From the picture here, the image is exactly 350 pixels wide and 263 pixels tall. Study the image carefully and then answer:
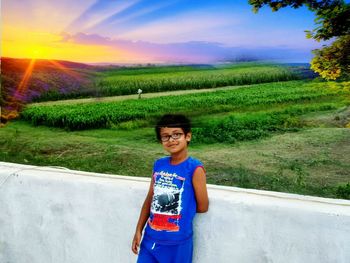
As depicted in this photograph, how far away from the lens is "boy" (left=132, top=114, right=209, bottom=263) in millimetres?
1527

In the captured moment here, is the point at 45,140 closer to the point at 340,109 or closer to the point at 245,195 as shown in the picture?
the point at 340,109

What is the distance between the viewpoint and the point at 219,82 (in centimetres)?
194

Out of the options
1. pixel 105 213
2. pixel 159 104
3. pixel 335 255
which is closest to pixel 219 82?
pixel 159 104

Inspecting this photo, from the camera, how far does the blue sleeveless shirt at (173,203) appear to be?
1.53 m

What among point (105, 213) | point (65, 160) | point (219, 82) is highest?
point (219, 82)

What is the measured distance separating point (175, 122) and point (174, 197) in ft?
0.79

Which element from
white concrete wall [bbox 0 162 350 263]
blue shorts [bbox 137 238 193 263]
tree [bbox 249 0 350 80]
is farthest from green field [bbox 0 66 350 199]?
blue shorts [bbox 137 238 193 263]

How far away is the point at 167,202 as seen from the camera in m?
1.55

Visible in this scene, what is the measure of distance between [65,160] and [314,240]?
2922 millimetres

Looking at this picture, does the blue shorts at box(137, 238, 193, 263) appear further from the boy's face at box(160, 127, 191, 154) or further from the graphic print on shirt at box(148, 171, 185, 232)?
the boy's face at box(160, 127, 191, 154)

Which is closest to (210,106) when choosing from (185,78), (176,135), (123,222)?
(185,78)

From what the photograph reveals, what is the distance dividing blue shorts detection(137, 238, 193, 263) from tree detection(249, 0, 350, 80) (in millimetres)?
1166

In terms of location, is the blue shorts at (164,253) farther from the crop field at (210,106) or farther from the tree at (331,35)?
the tree at (331,35)

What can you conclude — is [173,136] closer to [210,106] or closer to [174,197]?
[174,197]
